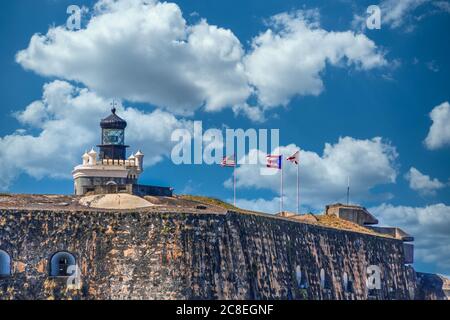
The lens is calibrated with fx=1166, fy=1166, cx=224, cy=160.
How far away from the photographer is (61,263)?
59.6 metres

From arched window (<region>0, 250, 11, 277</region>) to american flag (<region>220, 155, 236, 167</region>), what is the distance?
61.7ft

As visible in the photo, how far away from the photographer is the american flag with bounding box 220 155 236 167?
73438 mm

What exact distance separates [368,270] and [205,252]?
74.9 ft

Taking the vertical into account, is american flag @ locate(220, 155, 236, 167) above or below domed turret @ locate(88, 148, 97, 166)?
below

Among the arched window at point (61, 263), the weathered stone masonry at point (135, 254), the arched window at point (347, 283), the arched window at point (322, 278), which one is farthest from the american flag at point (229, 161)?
the arched window at point (61, 263)

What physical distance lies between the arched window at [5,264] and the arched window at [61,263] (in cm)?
216

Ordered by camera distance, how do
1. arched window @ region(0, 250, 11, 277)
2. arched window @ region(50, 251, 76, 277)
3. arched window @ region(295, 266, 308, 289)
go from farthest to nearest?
arched window @ region(295, 266, 308, 289), arched window @ region(50, 251, 76, 277), arched window @ region(0, 250, 11, 277)

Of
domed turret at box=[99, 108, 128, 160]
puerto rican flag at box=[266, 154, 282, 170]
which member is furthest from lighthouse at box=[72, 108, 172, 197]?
puerto rican flag at box=[266, 154, 282, 170]

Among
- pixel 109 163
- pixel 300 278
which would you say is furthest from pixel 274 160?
pixel 109 163

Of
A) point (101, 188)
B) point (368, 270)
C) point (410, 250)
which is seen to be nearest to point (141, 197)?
point (101, 188)

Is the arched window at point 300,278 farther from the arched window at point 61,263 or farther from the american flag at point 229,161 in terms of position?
the arched window at point 61,263

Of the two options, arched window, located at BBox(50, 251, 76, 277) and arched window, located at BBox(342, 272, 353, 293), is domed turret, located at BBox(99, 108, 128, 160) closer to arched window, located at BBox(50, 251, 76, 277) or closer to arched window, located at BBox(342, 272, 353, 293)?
arched window, located at BBox(342, 272, 353, 293)

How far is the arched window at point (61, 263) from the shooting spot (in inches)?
2336

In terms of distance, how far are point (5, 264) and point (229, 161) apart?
1929 cm
